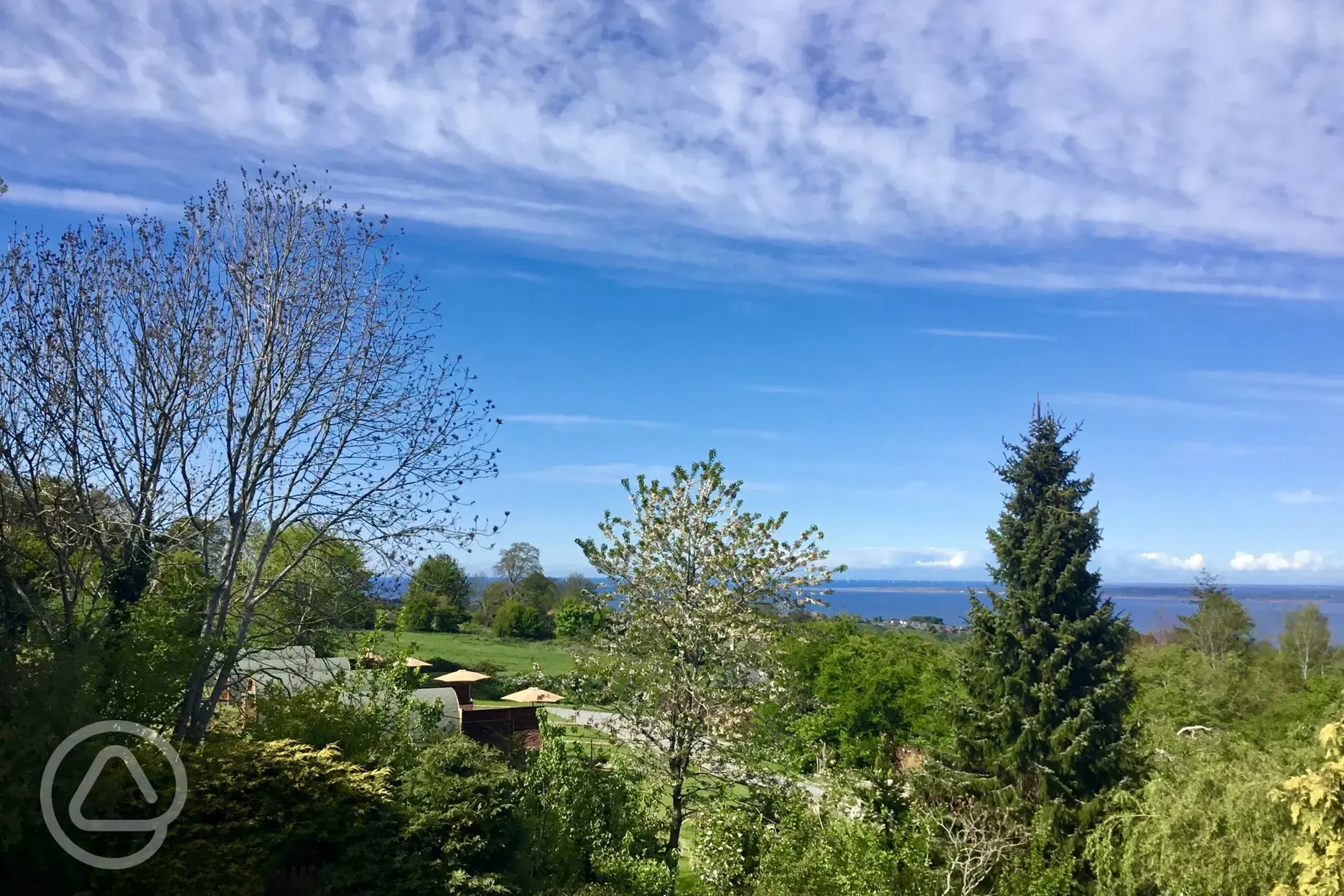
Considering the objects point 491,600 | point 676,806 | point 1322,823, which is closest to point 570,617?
point 491,600

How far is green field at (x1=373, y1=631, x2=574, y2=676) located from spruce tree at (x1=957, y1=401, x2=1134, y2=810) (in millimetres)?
29727

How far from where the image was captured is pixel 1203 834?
1368cm

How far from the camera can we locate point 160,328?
486 inches

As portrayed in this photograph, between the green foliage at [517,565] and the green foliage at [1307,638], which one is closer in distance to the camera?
the green foliage at [1307,638]

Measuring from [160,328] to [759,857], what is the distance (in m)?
11.2

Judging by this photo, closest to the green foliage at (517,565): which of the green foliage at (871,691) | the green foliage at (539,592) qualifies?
the green foliage at (539,592)

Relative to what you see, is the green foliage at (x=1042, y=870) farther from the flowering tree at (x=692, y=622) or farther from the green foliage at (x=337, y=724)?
the green foliage at (x=337, y=724)

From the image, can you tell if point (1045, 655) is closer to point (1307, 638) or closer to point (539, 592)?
point (1307, 638)

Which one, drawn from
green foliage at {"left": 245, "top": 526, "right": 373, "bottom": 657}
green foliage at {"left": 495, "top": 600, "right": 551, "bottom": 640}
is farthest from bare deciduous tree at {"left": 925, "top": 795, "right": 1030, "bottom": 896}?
green foliage at {"left": 495, "top": 600, "right": 551, "bottom": 640}

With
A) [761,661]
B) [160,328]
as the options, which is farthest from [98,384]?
[761,661]

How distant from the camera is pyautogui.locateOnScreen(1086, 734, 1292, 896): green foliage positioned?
517 inches

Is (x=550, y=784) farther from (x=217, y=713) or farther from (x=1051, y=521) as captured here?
(x=1051, y=521)

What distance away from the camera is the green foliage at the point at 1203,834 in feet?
43.1

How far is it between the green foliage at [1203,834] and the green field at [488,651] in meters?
33.5
